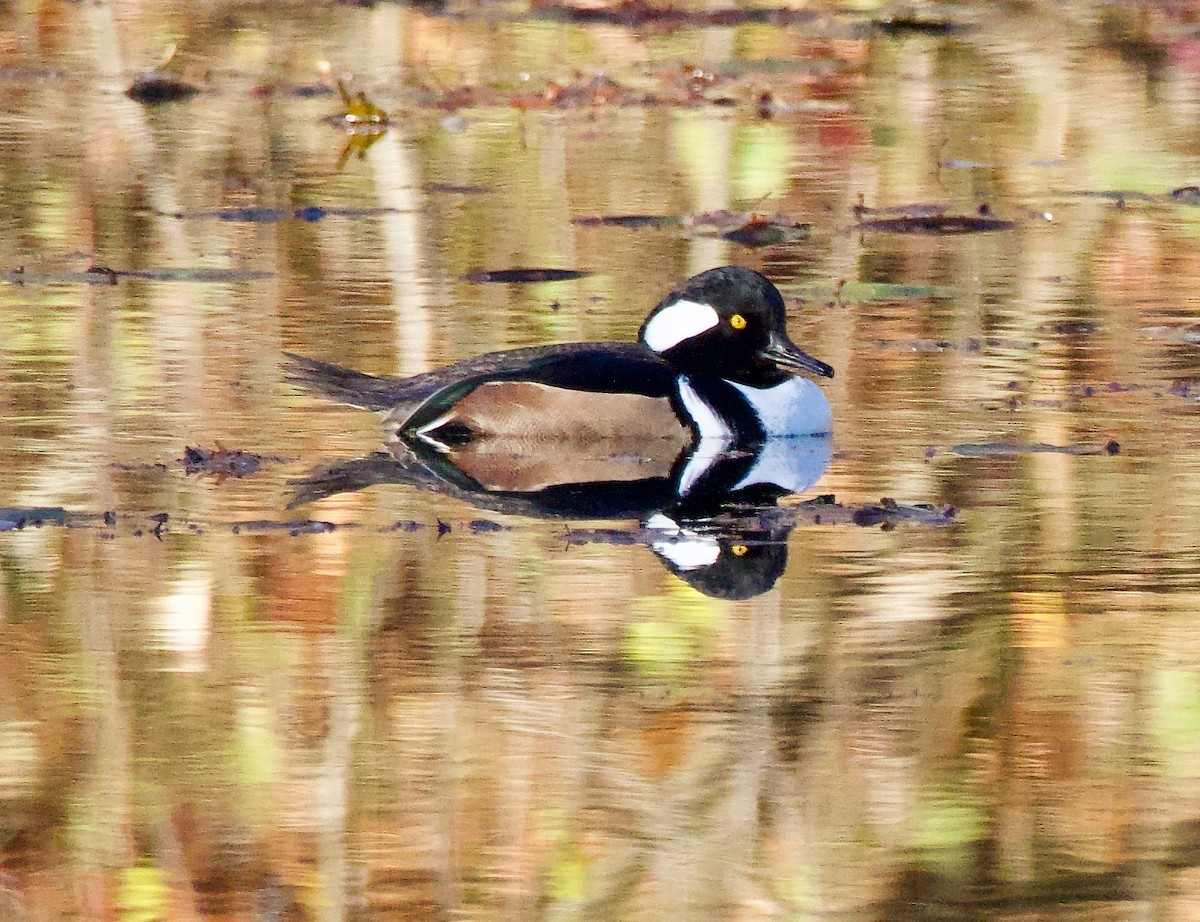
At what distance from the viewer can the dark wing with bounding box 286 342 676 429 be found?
27.5 ft

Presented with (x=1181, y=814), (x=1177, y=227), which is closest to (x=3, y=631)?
(x=1181, y=814)

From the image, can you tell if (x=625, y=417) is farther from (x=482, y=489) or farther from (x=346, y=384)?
(x=346, y=384)

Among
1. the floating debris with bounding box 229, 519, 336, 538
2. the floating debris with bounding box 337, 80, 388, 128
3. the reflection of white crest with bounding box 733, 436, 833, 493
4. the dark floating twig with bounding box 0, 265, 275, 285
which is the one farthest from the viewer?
the floating debris with bounding box 337, 80, 388, 128

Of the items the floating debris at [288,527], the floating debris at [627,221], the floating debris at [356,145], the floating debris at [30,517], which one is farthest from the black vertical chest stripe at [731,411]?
the floating debris at [356,145]

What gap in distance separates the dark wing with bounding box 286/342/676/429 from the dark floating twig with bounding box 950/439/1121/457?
3.23 feet

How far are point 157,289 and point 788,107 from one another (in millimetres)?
7981

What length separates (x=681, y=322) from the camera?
29.5 feet

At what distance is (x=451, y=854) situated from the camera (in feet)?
16.3

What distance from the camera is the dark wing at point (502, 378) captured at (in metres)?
8.37

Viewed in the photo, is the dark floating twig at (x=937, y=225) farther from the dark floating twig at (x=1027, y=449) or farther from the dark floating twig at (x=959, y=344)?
the dark floating twig at (x=1027, y=449)

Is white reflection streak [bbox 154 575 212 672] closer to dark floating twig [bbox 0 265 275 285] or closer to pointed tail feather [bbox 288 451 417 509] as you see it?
pointed tail feather [bbox 288 451 417 509]

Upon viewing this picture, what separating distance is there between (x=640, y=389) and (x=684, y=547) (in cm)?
130

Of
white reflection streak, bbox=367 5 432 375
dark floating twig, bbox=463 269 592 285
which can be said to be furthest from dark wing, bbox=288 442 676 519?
dark floating twig, bbox=463 269 592 285

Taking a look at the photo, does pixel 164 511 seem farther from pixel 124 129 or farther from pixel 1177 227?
pixel 124 129
